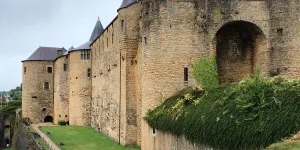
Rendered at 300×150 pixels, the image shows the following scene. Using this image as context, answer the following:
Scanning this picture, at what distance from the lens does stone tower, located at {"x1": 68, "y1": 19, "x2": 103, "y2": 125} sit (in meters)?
36.2

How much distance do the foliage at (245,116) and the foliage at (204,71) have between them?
3.10 metres

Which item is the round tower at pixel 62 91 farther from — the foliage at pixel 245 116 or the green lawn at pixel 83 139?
the foliage at pixel 245 116

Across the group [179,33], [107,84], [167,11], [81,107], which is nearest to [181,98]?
[179,33]

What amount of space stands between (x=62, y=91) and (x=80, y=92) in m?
6.07

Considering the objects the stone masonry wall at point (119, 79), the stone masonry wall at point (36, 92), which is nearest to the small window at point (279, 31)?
the stone masonry wall at point (119, 79)

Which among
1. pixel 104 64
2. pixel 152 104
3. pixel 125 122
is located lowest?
pixel 125 122

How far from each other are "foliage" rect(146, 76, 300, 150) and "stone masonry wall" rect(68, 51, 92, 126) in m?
23.8

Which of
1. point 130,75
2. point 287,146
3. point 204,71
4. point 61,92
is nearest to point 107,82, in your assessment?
point 130,75

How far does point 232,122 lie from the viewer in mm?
10070

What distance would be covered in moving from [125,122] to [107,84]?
7.63 metres

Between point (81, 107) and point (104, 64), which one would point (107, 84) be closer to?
point (104, 64)

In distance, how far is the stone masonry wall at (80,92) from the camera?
36125mm

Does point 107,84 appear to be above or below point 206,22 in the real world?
→ below

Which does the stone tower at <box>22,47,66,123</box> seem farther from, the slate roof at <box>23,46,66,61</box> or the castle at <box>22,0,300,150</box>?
the castle at <box>22,0,300,150</box>
